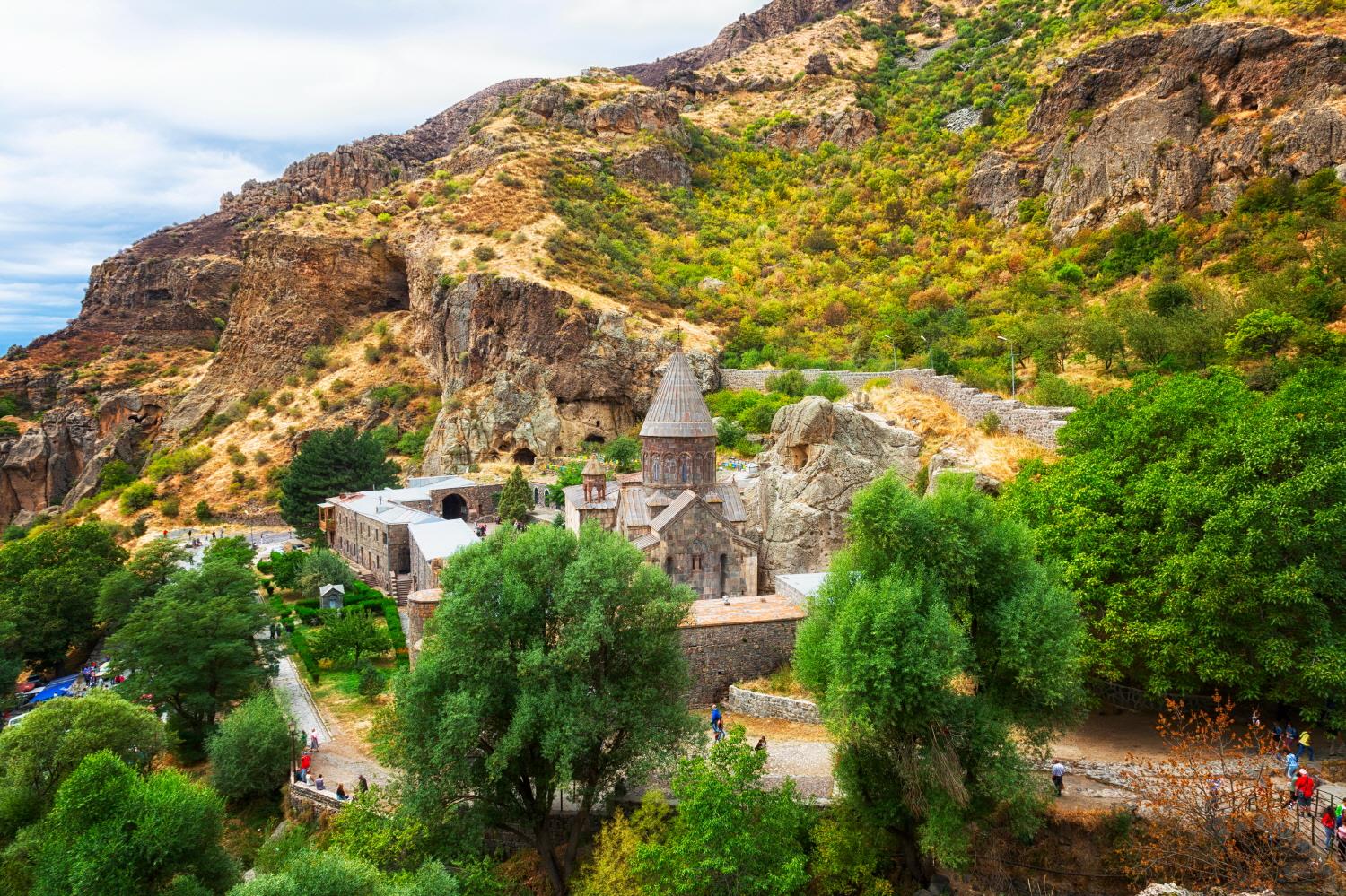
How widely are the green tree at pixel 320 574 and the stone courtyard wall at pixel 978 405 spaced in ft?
76.6

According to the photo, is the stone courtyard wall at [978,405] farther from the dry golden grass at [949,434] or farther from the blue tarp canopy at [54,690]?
the blue tarp canopy at [54,690]

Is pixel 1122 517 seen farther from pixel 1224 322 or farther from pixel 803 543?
pixel 1224 322

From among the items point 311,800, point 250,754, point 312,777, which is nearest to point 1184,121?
point 312,777

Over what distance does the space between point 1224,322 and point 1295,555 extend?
15.6 meters

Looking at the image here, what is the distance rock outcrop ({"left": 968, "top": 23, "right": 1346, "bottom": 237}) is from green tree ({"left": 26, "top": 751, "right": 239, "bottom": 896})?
154ft

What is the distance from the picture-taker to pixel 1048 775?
43.6 ft

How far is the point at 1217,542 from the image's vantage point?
41.9 feet

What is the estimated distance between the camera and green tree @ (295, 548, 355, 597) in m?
29.2

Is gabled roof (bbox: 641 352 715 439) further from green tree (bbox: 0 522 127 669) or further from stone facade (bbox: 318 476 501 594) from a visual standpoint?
green tree (bbox: 0 522 127 669)

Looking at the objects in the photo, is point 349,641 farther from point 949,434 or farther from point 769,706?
point 949,434

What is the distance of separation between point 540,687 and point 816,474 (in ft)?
43.9

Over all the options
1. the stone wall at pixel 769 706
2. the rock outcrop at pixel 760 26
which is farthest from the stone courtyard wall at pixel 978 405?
the rock outcrop at pixel 760 26

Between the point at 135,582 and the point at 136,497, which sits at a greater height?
the point at 136,497

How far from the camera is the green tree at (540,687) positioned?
475 inches
